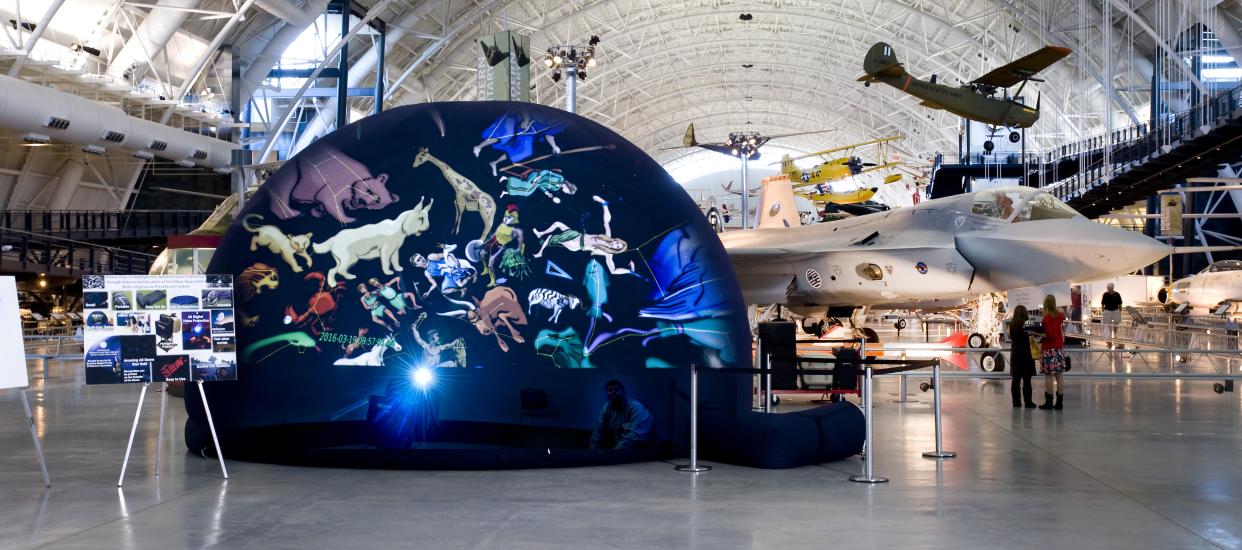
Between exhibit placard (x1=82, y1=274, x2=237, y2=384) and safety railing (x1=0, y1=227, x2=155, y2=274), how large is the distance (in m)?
24.4

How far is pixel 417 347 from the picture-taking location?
29.8 ft

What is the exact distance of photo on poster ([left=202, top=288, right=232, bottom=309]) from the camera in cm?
855

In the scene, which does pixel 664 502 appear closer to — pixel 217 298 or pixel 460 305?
pixel 460 305

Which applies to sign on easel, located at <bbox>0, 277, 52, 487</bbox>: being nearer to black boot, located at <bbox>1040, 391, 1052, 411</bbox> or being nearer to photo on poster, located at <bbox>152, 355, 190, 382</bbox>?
photo on poster, located at <bbox>152, 355, 190, 382</bbox>

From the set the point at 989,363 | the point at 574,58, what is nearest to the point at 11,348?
the point at 989,363

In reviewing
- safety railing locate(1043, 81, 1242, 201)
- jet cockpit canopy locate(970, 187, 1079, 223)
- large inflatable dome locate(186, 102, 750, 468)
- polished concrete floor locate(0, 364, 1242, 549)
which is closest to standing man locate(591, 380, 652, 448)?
large inflatable dome locate(186, 102, 750, 468)

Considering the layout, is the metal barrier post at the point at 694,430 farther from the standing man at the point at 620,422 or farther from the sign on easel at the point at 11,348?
the sign on easel at the point at 11,348

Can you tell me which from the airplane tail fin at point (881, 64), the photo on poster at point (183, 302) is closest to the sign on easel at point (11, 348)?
the photo on poster at point (183, 302)

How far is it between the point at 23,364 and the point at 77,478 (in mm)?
1066

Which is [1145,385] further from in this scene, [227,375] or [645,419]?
[227,375]

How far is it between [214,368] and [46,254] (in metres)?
28.6

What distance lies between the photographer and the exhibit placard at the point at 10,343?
324 inches

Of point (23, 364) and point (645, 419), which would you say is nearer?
point (23, 364)

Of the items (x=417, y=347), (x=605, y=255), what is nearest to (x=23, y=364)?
(x=417, y=347)
